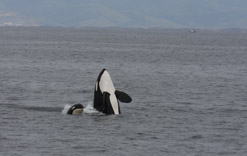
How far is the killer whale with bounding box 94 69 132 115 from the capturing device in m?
27.8

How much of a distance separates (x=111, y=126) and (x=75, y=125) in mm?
1484

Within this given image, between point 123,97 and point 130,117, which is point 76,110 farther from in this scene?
point 123,97

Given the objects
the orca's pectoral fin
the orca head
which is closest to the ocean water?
the orca head

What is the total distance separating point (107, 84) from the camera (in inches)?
1106

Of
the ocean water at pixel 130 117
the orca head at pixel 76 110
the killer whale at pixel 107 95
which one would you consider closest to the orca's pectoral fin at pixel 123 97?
the killer whale at pixel 107 95

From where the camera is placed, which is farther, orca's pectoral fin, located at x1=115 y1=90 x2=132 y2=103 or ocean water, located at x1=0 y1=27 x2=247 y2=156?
orca's pectoral fin, located at x1=115 y1=90 x2=132 y2=103

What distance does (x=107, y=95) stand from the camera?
2778cm

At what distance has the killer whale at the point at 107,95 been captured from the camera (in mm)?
27775

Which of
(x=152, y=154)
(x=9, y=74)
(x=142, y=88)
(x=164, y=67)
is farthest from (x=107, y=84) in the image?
(x=164, y=67)

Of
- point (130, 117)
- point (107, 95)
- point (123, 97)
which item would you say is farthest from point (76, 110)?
point (123, 97)

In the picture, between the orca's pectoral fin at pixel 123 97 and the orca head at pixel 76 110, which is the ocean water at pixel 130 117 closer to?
the orca head at pixel 76 110

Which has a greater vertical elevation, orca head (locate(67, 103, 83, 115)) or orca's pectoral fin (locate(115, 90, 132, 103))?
orca's pectoral fin (locate(115, 90, 132, 103))

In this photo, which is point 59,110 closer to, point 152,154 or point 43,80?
point 152,154

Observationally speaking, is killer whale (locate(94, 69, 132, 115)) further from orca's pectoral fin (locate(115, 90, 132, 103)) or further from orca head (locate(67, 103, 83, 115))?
orca head (locate(67, 103, 83, 115))
